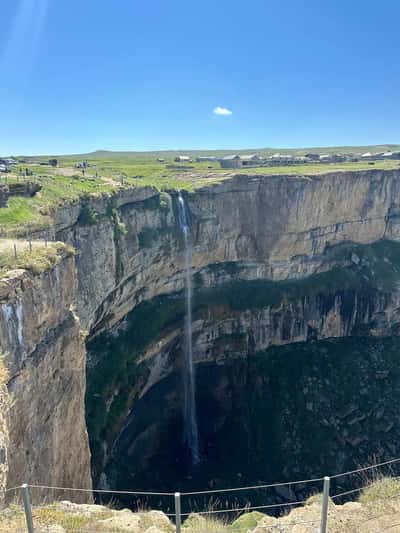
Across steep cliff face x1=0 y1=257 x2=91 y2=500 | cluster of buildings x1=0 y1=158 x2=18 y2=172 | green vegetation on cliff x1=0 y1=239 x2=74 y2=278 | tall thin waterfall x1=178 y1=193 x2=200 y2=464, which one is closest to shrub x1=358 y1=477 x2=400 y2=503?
steep cliff face x1=0 y1=257 x2=91 y2=500

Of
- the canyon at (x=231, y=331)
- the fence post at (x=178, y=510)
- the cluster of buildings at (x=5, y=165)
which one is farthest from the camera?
the cluster of buildings at (x=5, y=165)

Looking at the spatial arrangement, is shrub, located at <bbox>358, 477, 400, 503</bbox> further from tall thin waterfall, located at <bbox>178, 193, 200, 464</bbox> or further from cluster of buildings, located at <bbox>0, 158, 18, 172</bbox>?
cluster of buildings, located at <bbox>0, 158, 18, 172</bbox>

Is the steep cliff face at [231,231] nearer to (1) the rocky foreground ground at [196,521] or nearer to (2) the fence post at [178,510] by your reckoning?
(1) the rocky foreground ground at [196,521]

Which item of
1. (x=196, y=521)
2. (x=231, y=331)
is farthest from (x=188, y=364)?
(x=196, y=521)

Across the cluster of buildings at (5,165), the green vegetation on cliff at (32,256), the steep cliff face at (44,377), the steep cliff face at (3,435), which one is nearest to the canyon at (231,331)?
the steep cliff face at (44,377)

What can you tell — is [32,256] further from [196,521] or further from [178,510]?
[196,521]
